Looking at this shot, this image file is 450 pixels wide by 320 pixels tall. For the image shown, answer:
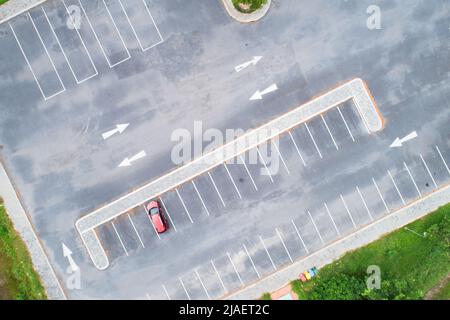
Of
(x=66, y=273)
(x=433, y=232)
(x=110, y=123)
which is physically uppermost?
(x=110, y=123)

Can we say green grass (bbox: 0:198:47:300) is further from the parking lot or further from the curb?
the curb

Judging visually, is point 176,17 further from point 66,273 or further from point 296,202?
point 66,273

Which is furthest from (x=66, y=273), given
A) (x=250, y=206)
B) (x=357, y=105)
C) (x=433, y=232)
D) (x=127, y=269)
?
(x=433, y=232)

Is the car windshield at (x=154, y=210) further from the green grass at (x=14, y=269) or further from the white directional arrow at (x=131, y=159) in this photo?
the green grass at (x=14, y=269)

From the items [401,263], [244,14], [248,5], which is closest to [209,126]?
[244,14]

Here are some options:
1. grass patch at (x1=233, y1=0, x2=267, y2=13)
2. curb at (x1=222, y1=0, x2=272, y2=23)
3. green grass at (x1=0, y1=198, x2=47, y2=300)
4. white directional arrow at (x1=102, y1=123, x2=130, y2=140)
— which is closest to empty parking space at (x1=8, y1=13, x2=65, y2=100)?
white directional arrow at (x1=102, y1=123, x2=130, y2=140)
